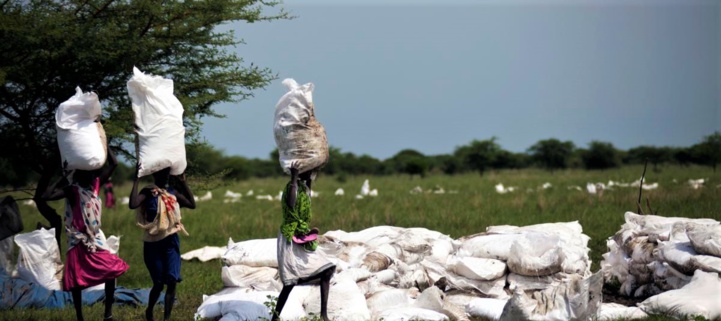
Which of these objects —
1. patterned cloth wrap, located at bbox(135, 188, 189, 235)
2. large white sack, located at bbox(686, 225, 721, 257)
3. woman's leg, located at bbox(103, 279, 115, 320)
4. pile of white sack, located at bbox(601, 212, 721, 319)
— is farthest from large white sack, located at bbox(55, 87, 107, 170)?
large white sack, located at bbox(686, 225, 721, 257)

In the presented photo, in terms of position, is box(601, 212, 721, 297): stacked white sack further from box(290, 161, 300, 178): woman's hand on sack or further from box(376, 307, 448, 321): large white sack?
box(290, 161, 300, 178): woman's hand on sack

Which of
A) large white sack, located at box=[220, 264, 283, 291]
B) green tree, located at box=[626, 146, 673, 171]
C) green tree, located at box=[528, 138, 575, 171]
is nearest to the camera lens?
large white sack, located at box=[220, 264, 283, 291]

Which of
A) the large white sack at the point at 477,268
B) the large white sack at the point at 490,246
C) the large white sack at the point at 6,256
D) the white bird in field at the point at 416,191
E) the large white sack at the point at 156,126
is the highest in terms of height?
the large white sack at the point at 156,126

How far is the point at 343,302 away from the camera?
799 centimetres

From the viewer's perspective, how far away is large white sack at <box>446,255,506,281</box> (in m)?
8.91

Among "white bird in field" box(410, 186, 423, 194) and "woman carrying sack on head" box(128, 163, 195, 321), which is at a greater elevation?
"woman carrying sack on head" box(128, 163, 195, 321)

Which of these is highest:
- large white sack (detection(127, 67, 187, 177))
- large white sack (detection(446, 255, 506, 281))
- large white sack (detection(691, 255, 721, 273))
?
large white sack (detection(127, 67, 187, 177))

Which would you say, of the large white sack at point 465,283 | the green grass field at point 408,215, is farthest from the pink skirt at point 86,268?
the large white sack at point 465,283

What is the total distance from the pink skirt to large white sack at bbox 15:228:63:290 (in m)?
1.93

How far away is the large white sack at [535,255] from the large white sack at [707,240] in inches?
49.8

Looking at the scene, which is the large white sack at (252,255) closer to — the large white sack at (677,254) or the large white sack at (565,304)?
the large white sack at (565,304)

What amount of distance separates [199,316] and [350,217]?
27.2 feet

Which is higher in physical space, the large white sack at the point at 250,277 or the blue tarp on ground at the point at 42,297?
the large white sack at the point at 250,277

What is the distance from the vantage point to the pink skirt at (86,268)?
7.62 meters
